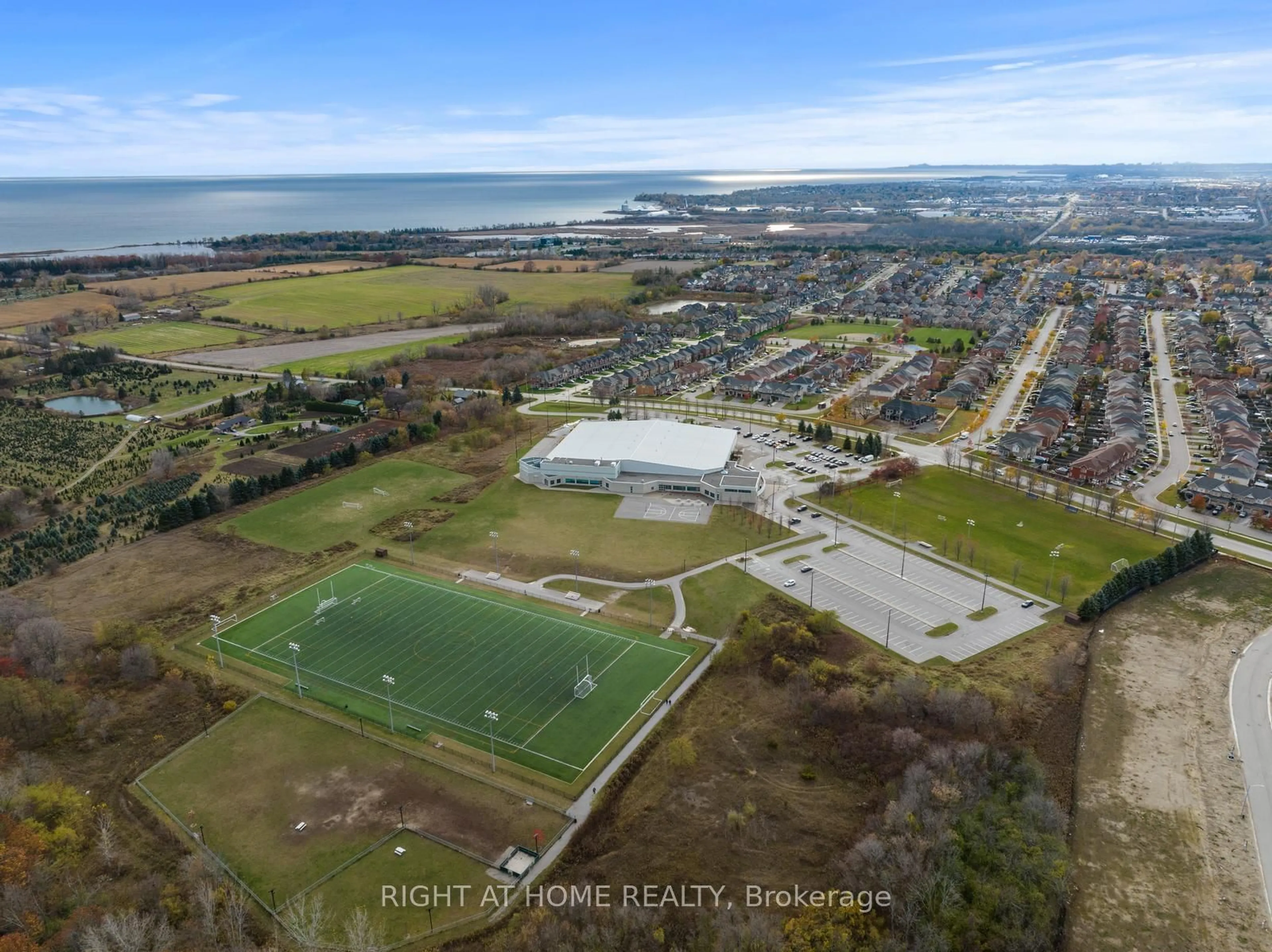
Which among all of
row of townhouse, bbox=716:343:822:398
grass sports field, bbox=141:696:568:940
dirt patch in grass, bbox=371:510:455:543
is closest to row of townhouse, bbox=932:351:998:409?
row of townhouse, bbox=716:343:822:398

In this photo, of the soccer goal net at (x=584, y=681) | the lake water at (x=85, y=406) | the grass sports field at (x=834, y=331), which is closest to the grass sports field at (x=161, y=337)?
the lake water at (x=85, y=406)

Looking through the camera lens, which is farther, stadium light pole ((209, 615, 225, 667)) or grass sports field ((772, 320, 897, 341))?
grass sports field ((772, 320, 897, 341))

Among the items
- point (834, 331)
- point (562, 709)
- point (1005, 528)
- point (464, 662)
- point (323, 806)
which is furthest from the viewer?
point (834, 331)

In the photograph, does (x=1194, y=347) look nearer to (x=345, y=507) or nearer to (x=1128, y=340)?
(x=1128, y=340)

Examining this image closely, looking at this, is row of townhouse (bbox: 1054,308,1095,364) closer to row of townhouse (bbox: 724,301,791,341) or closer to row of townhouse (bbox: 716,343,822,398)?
row of townhouse (bbox: 716,343,822,398)

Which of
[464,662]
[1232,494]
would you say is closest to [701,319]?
[1232,494]

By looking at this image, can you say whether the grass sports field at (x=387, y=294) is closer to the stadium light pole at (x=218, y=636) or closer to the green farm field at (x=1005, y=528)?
the green farm field at (x=1005, y=528)
